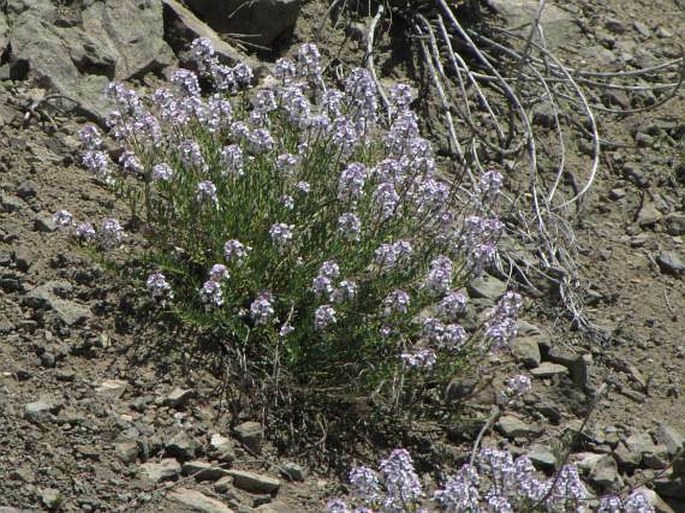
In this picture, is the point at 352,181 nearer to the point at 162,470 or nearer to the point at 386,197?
the point at 386,197

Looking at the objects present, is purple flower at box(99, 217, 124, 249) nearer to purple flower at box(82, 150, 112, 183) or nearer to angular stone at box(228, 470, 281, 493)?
purple flower at box(82, 150, 112, 183)

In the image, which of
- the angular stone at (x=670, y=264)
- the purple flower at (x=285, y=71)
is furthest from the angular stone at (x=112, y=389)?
the angular stone at (x=670, y=264)

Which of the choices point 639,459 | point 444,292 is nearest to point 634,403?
point 639,459

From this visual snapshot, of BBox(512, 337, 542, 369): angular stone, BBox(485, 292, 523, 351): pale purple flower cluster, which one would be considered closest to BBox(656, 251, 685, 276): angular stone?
BBox(512, 337, 542, 369): angular stone

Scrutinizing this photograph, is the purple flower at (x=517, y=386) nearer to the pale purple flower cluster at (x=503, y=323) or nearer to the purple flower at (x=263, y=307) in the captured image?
the pale purple flower cluster at (x=503, y=323)

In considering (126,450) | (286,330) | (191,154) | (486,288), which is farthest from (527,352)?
(126,450)

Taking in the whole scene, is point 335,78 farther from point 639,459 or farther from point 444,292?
point 639,459
